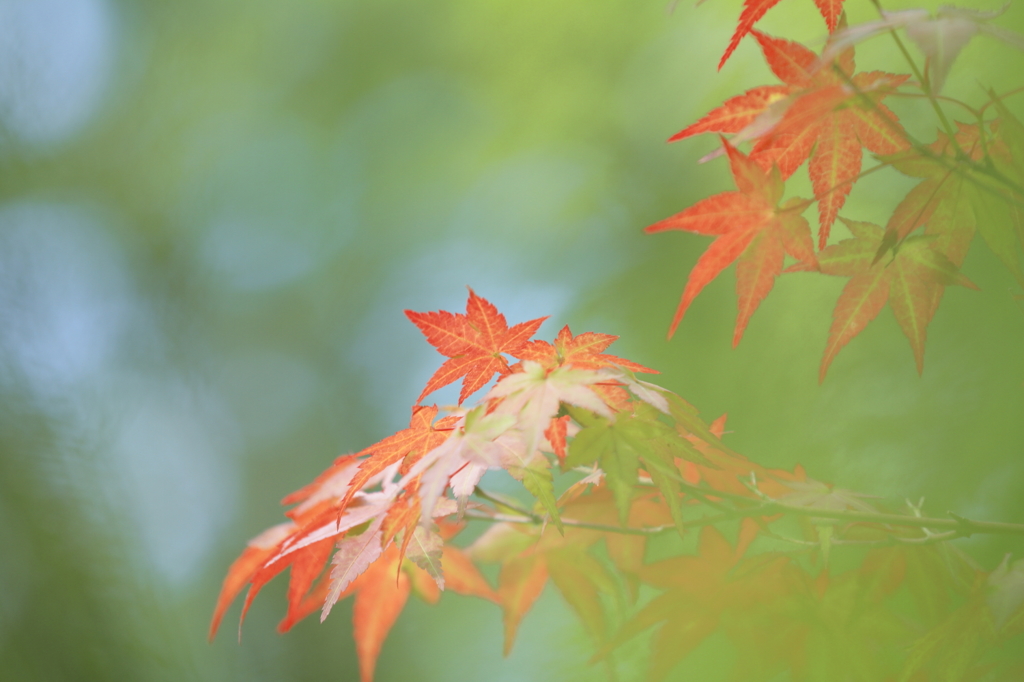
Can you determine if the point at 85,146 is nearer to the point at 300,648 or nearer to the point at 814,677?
the point at 300,648

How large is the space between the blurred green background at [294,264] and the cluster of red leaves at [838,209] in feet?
1.71

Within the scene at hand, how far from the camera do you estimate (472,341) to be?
1.18 ft

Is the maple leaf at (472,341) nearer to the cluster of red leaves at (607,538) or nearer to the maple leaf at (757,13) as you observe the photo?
the cluster of red leaves at (607,538)

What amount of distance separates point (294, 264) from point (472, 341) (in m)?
1.10

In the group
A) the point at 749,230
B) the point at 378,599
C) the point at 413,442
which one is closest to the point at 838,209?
the point at 749,230

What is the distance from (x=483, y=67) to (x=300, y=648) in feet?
3.79

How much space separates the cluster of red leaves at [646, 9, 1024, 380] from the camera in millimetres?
328

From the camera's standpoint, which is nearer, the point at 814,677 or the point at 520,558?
the point at 814,677

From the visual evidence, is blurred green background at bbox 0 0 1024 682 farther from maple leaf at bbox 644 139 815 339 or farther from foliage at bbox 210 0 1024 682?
maple leaf at bbox 644 139 815 339

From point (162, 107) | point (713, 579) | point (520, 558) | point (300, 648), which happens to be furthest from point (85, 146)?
point (713, 579)

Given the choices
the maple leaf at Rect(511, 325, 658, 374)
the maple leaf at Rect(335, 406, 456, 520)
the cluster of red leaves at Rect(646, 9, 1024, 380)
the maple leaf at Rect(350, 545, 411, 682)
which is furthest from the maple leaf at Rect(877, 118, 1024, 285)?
the maple leaf at Rect(350, 545, 411, 682)

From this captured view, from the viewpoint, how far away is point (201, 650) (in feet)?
3.72

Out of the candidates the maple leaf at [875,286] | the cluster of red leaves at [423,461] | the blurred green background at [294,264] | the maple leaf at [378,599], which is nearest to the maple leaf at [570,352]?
the cluster of red leaves at [423,461]

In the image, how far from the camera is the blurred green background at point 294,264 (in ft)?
3.36
